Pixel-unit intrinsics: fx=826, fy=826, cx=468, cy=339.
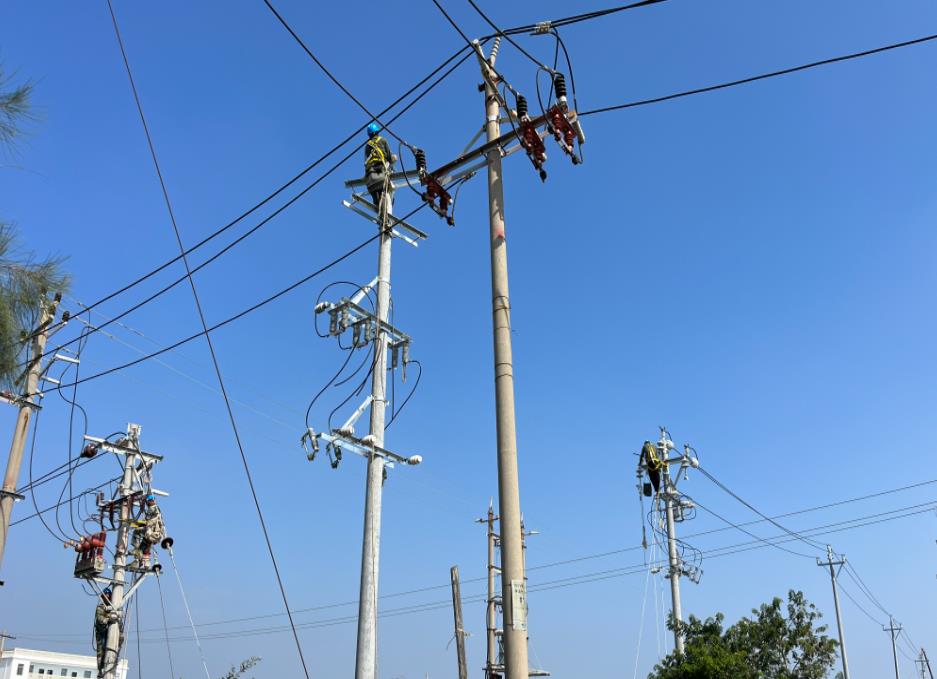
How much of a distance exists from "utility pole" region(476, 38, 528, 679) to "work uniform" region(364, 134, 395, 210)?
3.94 metres

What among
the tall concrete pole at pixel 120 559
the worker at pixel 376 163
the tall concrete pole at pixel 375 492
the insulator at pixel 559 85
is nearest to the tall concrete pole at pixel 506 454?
the insulator at pixel 559 85

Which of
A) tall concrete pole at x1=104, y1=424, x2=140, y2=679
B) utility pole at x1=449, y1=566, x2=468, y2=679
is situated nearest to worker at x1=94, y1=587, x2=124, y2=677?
tall concrete pole at x1=104, y1=424, x2=140, y2=679

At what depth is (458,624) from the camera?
2338 centimetres

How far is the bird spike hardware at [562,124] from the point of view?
10164 millimetres

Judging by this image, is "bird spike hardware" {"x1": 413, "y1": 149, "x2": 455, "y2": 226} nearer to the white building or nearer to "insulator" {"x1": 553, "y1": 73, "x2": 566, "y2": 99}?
"insulator" {"x1": 553, "y1": 73, "x2": 566, "y2": 99}

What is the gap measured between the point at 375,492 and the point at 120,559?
12802mm

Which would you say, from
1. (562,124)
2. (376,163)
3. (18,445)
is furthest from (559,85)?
(18,445)

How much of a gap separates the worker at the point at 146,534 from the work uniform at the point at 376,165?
41.6ft

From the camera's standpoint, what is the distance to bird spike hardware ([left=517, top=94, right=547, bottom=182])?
1011 centimetres

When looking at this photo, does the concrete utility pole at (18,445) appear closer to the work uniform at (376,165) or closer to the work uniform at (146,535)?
the work uniform at (146,535)

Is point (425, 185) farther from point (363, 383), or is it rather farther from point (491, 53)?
point (363, 383)

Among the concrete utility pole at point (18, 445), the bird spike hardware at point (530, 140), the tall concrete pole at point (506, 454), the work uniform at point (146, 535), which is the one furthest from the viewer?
the work uniform at point (146, 535)

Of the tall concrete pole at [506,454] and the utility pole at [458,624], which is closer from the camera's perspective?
the tall concrete pole at [506,454]

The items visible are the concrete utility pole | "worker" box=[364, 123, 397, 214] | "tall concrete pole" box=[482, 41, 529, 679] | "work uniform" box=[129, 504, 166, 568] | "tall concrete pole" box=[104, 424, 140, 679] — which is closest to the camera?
"tall concrete pole" box=[482, 41, 529, 679]
